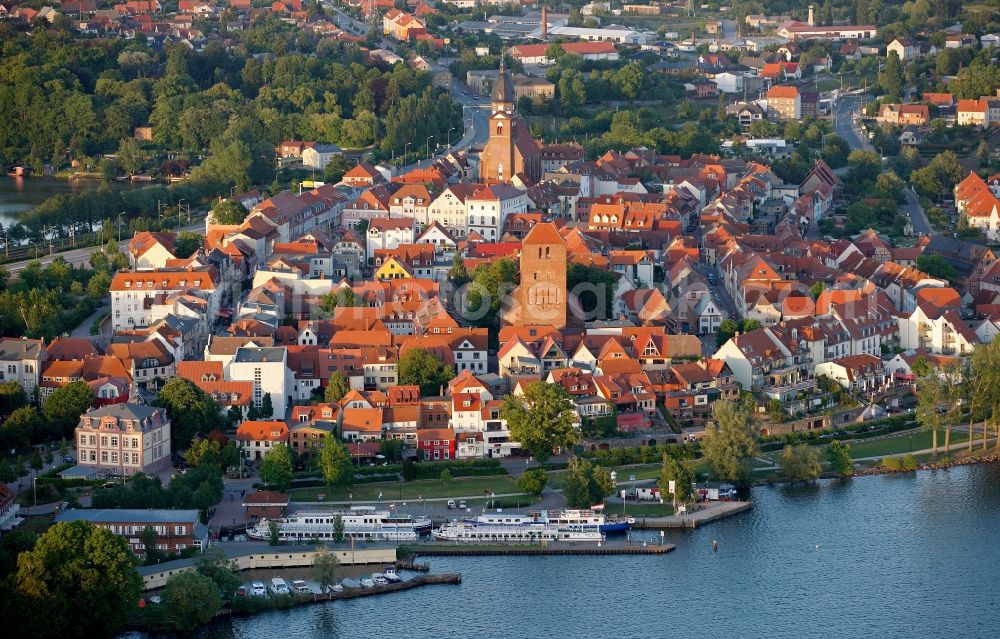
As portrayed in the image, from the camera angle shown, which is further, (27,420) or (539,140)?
(539,140)

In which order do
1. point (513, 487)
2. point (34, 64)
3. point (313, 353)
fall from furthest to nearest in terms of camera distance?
point (34, 64) → point (313, 353) → point (513, 487)

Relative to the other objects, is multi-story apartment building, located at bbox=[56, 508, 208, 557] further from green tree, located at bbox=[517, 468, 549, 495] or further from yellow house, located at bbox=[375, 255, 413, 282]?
yellow house, located at bbox=[375, 255, 413, 282]

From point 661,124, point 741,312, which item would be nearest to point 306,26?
point 661,124

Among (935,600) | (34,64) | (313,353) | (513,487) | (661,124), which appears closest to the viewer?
(935,600)

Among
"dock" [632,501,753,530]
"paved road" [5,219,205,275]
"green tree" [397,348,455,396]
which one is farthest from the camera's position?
"paved road" [5,219,205,275]

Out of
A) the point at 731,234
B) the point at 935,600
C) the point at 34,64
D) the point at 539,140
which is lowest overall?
the point at 935,600

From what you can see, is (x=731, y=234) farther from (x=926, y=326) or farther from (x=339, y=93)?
(x=339, y=93)

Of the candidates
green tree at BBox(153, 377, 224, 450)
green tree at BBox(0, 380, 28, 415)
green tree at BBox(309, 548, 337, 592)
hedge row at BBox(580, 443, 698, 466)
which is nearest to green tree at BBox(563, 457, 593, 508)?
hedge row at BBox(580, 443, 698, 466)
